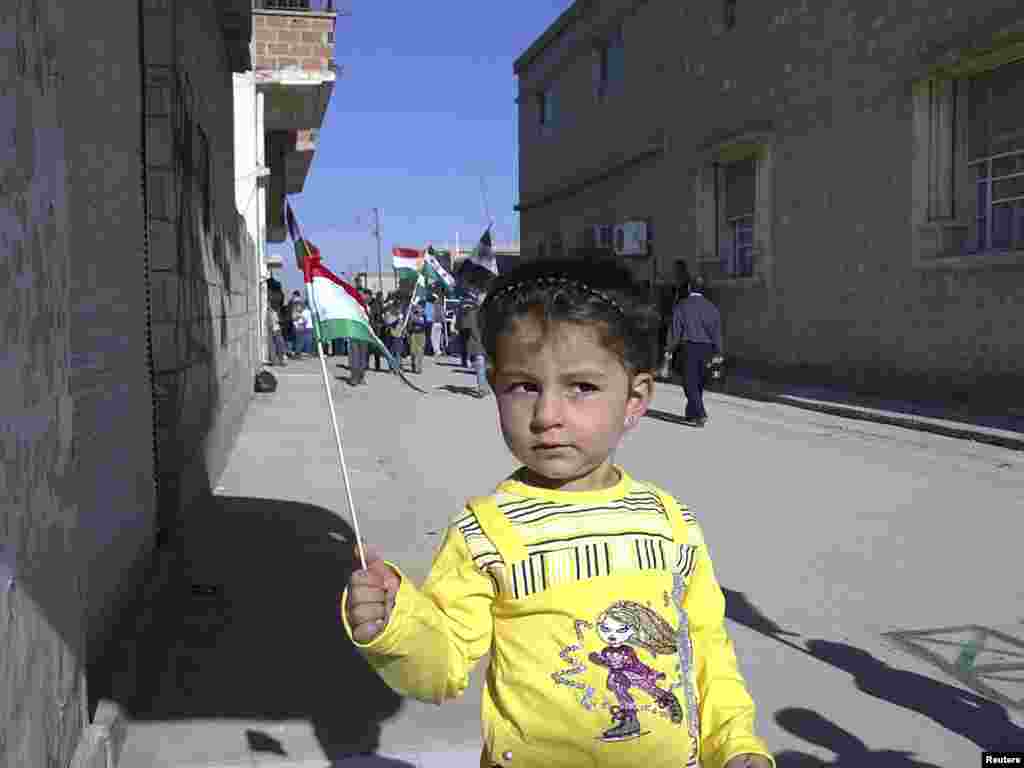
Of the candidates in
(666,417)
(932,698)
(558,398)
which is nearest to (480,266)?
(666,417)

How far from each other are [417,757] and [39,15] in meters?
2.34

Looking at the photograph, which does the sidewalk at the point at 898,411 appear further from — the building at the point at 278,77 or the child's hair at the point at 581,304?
the child's hair at the point at 581,304

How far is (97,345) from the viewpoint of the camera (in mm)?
3768

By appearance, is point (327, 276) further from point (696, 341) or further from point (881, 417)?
point (881, 417)

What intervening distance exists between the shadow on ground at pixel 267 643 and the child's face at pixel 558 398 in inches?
74.0

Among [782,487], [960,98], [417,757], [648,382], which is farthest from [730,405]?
[648,382]

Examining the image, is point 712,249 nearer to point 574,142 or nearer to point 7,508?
point 574,142

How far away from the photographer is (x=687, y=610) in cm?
204

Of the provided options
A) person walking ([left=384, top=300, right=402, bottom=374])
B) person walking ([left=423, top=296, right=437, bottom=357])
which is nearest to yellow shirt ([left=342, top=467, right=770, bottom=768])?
person walking ([left=384, top=300, right=402, bottom=374])

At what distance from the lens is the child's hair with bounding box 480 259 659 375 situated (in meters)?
1.96

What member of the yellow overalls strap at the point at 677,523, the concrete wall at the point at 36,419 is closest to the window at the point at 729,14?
the concrete wall at the point at 36,419

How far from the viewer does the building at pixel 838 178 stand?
12.5 m

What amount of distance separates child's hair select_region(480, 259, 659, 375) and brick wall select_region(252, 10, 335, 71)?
14.8 m

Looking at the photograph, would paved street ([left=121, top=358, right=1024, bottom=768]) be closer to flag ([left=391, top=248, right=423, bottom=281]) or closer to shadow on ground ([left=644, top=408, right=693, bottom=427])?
shadow on ground ([left=644, top=408, right=693, bottom=427])
